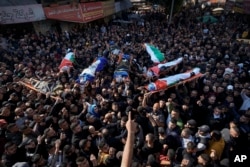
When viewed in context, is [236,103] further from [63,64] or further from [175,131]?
[63,64]

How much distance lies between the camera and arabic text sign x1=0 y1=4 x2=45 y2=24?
15.0 meters

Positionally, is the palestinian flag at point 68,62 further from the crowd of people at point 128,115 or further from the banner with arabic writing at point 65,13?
the banner with arabic writing at point 65,13

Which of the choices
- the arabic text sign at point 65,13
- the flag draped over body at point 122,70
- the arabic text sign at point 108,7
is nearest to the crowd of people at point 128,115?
the flag draped over body at point 122,70

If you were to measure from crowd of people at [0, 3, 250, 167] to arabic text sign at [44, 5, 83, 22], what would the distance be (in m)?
6.38

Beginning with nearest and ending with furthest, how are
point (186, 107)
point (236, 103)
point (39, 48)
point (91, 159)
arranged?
point (91, 159), point (186, 107), point (236, 103), point (39, 48)

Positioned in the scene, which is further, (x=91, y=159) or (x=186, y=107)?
(x=186, y=107)

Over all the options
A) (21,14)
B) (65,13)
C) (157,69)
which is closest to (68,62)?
(157,69)

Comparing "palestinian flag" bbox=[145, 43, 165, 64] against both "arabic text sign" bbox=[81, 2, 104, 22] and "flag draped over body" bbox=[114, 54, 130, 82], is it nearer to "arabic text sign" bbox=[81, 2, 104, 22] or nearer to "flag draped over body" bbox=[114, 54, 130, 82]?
"flag draped over body" bbox=[114, 54, 130, 82]

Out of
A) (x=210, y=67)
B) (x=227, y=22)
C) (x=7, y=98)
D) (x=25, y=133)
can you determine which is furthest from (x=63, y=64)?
(x=227, y=22)

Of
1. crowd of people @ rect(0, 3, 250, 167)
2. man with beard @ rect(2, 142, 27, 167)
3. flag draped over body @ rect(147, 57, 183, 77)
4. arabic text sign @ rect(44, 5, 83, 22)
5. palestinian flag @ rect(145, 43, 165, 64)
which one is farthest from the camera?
arabic text sign @ rect(44, 5, 83, 22)

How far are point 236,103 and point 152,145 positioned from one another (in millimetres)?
3112

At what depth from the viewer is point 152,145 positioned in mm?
4590

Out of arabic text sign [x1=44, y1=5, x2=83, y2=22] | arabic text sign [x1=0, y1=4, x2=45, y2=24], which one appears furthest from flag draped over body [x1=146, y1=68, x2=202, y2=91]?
arabic text sign [x1=44, y1=5, x2=83, y2=22]

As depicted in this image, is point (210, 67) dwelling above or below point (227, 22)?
above
